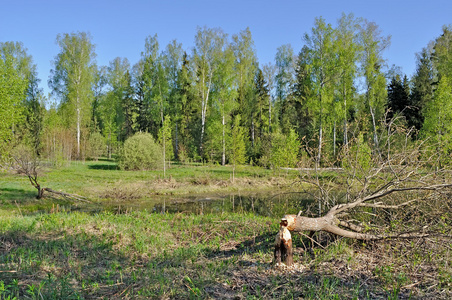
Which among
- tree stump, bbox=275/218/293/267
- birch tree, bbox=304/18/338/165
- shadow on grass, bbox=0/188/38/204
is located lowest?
shadow on grass, bbox=0/188/38/204

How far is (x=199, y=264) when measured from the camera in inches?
197

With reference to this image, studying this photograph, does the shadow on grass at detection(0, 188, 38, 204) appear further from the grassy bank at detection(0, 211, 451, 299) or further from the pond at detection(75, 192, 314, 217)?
the grassy bank at detection(0, 211, 451, 299)

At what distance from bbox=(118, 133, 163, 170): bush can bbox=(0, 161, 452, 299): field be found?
748 inches

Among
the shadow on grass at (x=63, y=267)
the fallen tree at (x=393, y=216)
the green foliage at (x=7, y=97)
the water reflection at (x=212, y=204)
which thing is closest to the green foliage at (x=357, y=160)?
the fallen tree at (x=393, y=216)

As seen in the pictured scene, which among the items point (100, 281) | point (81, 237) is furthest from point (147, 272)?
point (81, 237)

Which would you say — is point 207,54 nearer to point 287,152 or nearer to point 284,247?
point 287,152

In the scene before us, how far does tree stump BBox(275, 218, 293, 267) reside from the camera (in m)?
4.66

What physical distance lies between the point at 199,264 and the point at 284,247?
1415 mm

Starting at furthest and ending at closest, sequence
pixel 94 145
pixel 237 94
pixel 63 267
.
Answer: pixel 94 145, pixel 237 94, pixel 63 267

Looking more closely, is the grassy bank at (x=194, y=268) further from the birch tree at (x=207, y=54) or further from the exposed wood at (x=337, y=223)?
the birch tree at (x=207, y=54)

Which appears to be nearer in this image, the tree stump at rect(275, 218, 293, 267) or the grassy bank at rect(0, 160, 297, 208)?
the tree stump at rect(275, 218, 293, 267)

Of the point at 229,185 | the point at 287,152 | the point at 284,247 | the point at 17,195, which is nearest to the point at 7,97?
the point at 17,195

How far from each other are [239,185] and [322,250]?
16.6m

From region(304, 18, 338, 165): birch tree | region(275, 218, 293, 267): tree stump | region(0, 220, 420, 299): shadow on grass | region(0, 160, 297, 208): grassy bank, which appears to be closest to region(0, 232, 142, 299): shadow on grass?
region(0, 220, 420, 299): shadow on grass
